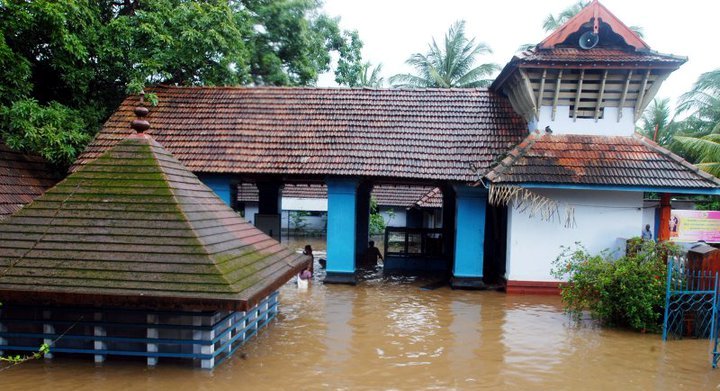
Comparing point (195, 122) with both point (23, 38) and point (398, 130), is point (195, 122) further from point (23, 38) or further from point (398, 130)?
point (398, 130)

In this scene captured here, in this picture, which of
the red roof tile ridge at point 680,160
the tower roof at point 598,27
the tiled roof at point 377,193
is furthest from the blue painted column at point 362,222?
the tiled roof at point 377,193

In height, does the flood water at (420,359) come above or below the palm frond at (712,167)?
below

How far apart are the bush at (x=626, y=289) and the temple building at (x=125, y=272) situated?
17.0ft

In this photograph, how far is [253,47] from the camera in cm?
1827

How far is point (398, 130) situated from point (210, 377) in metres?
8.10

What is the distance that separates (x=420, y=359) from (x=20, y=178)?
8995mm

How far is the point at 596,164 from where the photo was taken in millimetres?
10812

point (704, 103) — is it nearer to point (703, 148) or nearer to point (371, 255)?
point (703, 148)

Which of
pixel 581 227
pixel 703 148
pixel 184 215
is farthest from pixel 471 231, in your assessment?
pixel 703 148

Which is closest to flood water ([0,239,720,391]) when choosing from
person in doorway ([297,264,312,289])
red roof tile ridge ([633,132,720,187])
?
person in doorway ([297,264,312,289])

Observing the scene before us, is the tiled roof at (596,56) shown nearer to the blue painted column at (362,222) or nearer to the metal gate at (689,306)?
the metal gate at (689,306)

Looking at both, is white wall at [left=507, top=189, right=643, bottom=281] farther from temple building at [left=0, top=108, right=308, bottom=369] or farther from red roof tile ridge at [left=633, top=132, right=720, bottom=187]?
temple building at [left=0, top=108, right=308, bottom=369]

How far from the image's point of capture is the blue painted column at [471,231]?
38.2 ft

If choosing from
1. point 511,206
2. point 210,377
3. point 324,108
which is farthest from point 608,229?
point 210,377
